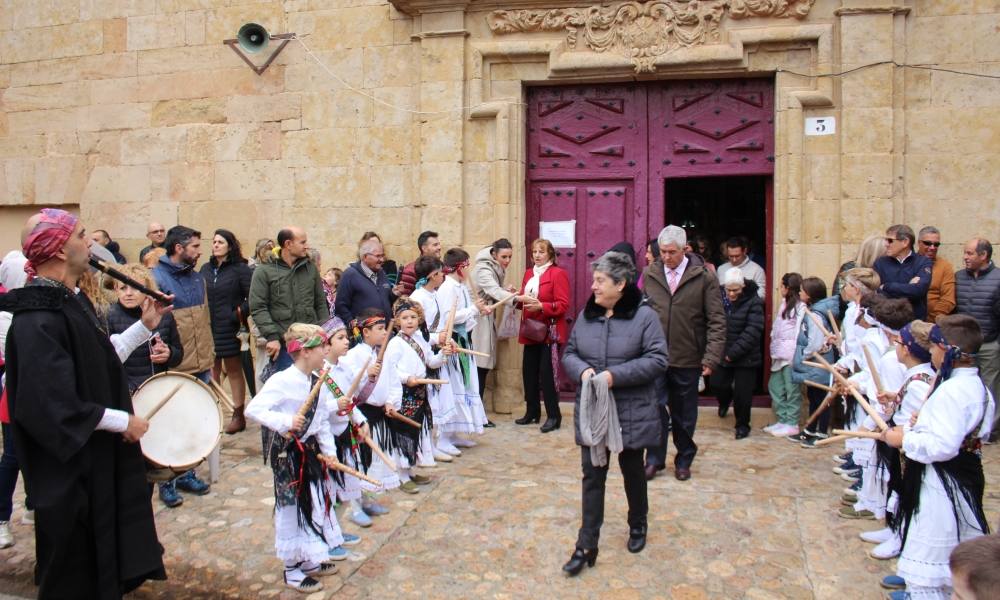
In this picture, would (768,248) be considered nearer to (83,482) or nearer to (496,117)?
(496,117)

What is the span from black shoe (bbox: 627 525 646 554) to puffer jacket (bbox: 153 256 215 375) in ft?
10.8

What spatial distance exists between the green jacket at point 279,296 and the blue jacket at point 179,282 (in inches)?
16.9

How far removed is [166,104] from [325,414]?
611 centimetres

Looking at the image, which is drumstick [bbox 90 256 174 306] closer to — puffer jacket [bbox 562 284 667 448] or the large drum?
the large drum

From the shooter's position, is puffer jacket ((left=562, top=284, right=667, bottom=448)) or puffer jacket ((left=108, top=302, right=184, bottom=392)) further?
puffer jacket ((left=108, top=302, right=184, bottom=392))

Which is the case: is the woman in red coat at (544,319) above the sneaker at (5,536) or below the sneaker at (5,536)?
above

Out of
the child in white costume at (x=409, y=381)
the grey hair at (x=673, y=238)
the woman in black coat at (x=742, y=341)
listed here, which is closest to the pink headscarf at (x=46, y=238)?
the child in white costume at (x=409, y=381)

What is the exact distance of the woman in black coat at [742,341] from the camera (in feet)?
23.7

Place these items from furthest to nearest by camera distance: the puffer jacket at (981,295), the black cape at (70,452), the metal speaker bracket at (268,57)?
the metal speaker bracket at (268,57)
the puffer jacket at (981,295)
the black cape at (70,452)

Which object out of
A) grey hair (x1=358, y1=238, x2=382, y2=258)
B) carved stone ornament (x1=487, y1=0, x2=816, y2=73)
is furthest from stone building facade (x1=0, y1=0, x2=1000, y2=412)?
grey hair (x1=358, y1=238, x2=382, y2=258)

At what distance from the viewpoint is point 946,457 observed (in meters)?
3.74

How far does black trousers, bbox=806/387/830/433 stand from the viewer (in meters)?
7.12

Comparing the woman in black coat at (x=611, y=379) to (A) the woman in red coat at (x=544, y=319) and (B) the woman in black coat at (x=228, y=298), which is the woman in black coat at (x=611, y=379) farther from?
(B) the woman in black coat at (x=228, y=298)

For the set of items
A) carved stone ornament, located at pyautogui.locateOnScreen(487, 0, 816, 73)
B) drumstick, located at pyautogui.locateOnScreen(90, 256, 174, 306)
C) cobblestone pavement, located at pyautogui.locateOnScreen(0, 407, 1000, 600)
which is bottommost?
cobblestone pavement, located at pyautogui.locateOnScreen(0, 407, 1000, 600)
